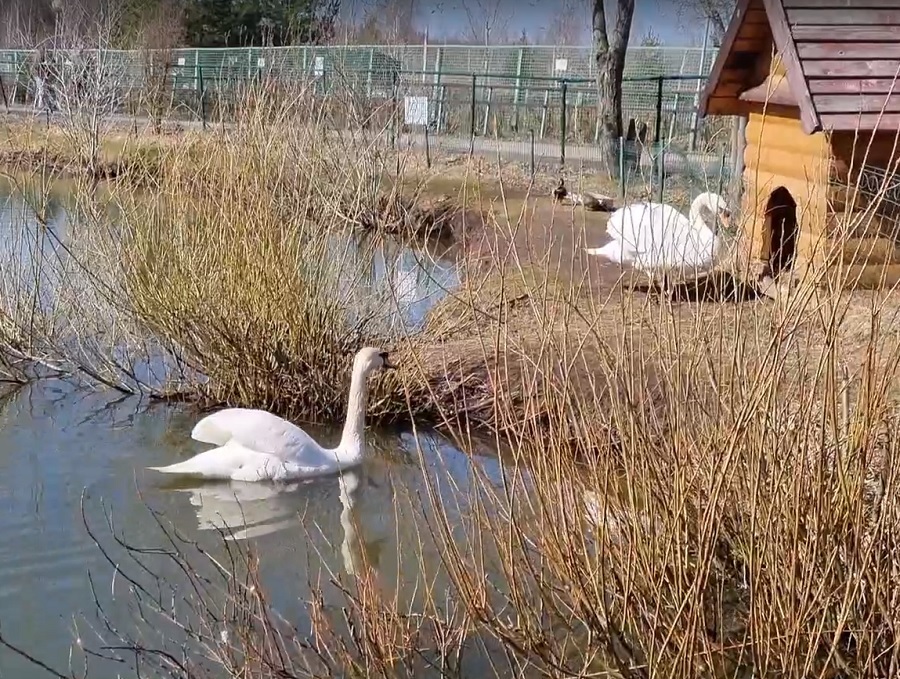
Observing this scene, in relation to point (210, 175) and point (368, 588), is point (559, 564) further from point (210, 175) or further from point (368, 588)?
point (210, 175)

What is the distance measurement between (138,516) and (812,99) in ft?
17.3

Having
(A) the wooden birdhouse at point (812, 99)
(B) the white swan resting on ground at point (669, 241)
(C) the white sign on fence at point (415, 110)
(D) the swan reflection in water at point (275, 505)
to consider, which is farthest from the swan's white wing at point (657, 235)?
(C) the white sign on fence at point (415, 110)

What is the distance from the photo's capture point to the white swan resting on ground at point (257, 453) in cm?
676

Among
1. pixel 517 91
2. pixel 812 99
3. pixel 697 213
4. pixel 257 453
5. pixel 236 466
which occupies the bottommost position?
pixel 236 466

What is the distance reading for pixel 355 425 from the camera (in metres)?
7.16

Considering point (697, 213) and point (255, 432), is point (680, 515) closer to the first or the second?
point (255, 432)

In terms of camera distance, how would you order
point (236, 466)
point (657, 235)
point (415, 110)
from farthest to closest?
point (415, 110)
point (657, 235)
point (236, 466)

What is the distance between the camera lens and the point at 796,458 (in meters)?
3.22

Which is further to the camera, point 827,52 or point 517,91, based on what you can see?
point 517,91

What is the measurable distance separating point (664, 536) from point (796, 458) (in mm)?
455

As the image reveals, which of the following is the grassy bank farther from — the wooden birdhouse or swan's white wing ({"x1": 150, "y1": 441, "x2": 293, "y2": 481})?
the wooden birdhouse

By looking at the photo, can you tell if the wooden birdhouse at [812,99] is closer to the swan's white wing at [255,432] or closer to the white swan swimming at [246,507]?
the swan's white wing at [255,432]

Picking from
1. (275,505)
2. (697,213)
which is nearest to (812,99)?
(697,213)

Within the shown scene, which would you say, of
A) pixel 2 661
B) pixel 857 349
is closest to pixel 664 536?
pixel 2 661
